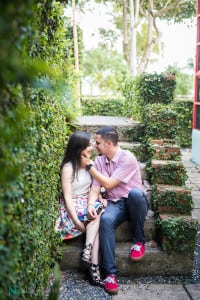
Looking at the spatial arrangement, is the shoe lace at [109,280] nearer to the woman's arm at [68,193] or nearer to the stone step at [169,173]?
the woman's arm at [68,193]

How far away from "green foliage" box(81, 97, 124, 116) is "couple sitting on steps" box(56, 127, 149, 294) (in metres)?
6.98

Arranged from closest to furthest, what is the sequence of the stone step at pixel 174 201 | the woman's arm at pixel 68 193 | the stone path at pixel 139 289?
the stone path at pixel 139 289
the woman's arm at pixel 68 193
the stone step at pixel 174 201

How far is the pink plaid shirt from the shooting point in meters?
3.46

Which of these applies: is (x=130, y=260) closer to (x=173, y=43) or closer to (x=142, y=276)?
(x=142, y=276)

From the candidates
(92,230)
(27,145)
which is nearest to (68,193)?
(92,230)

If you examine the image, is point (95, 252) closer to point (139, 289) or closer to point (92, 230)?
point (92, 230)

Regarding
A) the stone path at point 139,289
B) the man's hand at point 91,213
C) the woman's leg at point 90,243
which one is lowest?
the stone path at point 139,289

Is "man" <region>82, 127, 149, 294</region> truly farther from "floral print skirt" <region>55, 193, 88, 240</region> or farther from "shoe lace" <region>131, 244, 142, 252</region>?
"floral print skirt" <region>55, 193, 88, 240</region>

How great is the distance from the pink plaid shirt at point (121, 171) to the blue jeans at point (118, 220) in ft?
0.28

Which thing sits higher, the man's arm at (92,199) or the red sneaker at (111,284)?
the man's arm at (92,199)

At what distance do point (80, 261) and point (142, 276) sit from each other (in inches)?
22.8

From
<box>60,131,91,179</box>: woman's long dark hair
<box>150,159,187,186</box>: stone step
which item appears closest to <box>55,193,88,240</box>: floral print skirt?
<box>60,131,91,179</box>: woman's long dark hair

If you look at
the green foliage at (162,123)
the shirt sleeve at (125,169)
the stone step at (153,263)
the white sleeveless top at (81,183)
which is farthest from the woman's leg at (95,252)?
the green foliage at (162,123)

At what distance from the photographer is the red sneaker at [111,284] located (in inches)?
121
